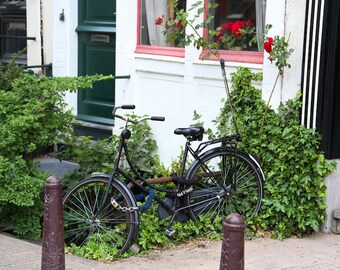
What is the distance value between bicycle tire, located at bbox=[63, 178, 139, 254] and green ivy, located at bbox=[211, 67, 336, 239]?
3.93ft

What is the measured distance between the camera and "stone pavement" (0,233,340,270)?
5.84 meters

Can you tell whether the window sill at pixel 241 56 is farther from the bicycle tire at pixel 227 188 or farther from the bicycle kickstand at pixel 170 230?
the bicycle kickstand at pixel 170 230

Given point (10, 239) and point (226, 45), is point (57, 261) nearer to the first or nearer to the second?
point (10, 239)

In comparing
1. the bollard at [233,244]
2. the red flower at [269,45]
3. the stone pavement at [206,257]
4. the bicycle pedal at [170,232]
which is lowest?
the stone pavement at [206,257]

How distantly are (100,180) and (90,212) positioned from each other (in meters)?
0.35

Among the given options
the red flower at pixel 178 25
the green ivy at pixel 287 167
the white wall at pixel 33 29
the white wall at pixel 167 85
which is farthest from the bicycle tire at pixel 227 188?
the white wall at pixel 33 29

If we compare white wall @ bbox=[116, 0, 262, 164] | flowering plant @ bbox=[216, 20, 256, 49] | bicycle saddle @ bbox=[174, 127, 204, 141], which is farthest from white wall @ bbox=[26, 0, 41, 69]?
bicycle saddle @ bbox=[174, 127, 204, 141]

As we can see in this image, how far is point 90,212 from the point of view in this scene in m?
6.43

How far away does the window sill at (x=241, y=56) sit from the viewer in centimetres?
710

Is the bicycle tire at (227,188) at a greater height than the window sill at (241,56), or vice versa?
the window sill at (241,56)

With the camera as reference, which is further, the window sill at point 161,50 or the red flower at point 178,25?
the window sill at point 161,50

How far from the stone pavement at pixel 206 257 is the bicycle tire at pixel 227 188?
0.38 meters

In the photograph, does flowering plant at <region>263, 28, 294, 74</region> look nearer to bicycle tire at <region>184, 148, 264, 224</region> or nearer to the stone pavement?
bicycle tire at <region>184, 148, 264, 224</region>

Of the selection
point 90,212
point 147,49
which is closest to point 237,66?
point 147,49
